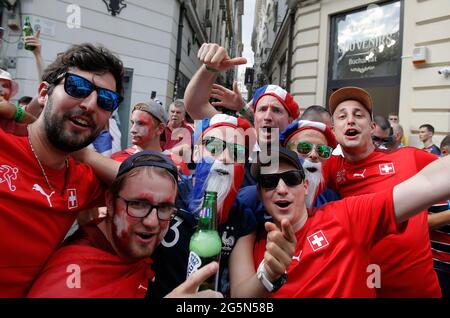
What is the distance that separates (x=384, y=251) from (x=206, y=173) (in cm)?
128

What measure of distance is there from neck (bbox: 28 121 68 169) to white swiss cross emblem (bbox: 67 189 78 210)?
154 mm

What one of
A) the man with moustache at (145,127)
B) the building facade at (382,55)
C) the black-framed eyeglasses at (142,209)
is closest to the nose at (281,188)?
the black-framed eyeglasses at (142,209)

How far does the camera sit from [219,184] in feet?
6.40

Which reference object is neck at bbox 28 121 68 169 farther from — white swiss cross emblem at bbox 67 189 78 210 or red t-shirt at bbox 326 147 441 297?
red t-shirt at bbox 326 147 441 297

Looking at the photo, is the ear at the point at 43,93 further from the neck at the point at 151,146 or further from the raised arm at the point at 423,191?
the raised arm at the point at 423,191

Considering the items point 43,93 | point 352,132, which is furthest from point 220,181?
point 352,132

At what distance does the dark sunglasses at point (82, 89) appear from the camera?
1765 mm

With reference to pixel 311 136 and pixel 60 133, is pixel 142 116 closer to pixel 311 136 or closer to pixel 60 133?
pixel 60 133

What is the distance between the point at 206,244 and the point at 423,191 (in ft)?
3.68

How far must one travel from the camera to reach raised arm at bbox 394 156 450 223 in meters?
1.66

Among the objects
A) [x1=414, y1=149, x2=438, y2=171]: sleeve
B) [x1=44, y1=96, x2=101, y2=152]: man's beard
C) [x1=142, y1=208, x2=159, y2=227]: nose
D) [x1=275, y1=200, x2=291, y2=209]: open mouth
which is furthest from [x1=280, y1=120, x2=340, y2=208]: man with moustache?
[x1=44, y1=96, x2=101, y2=152]: man's beard

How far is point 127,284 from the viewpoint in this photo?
1.59m

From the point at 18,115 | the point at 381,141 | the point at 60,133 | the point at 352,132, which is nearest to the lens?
the point at 60,133

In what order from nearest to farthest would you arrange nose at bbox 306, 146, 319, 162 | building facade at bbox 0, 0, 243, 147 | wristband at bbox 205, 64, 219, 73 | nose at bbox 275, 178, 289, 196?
nose at bbox 275, 178, 289, 196
nose at bbox 306, 146, 319, 162
wristband at bbox 205, 64, 219, 73
building facade at bbox 0, 0, 243, 147
